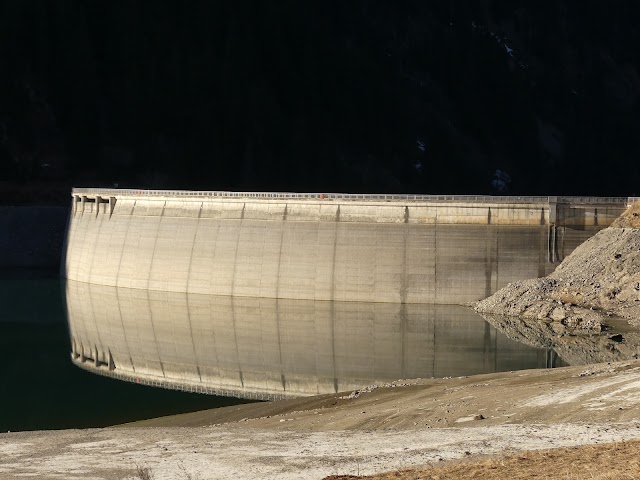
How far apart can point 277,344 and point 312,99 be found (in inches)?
2631

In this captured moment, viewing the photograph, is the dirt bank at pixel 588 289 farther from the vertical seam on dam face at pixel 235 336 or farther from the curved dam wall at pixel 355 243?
the vertical seam on dam face at pixel 235 336

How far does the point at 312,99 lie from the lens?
111000mm

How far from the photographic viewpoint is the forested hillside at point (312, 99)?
3925 inches

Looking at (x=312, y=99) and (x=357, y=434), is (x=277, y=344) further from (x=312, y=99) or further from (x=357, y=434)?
(x=312, y=99)

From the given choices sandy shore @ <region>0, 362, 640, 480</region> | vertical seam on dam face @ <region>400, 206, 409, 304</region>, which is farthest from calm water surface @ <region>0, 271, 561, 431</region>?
sandy shore @ <region>0, 362, 640, 480</region>

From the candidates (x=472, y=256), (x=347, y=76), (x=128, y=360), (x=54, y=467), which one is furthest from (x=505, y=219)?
(x=347, y=76)

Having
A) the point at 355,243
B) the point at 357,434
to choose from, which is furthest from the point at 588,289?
the point at 357,434

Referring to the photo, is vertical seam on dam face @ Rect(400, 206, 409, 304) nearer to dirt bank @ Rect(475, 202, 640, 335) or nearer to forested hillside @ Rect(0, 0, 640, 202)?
dirt bank @ Rect(475, 202, 640, 335)

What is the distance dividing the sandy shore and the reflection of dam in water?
8.17 metres

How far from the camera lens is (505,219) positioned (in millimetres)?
54625

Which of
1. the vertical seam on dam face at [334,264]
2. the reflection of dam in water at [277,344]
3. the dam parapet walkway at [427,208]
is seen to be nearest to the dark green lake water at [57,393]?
the reflection of dam in water at [277,344]

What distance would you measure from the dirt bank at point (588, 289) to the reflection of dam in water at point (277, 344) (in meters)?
2.45

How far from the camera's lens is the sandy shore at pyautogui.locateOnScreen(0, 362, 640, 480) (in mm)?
20125


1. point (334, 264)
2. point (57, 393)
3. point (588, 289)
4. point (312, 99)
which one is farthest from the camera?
point (312, 99)
